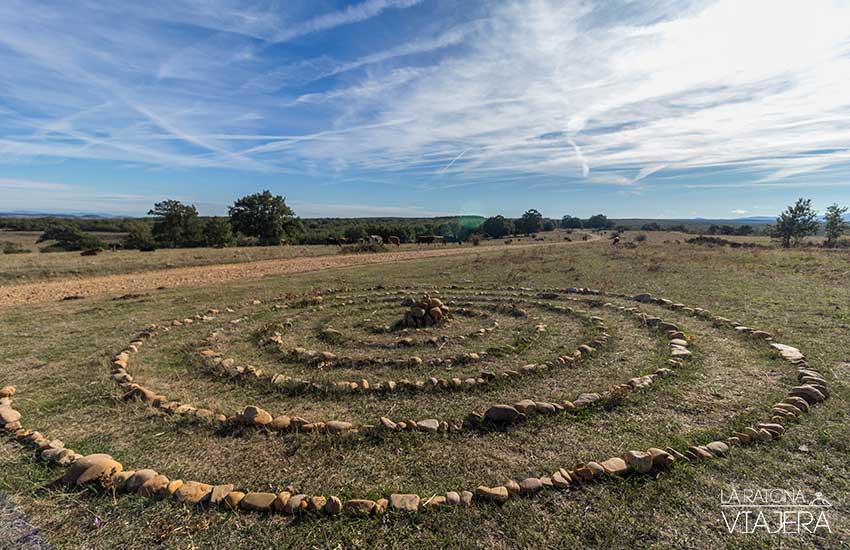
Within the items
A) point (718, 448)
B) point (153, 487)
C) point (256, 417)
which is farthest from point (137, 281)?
point (718, 448)

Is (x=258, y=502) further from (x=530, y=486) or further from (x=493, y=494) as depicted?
(x=530, y=486)

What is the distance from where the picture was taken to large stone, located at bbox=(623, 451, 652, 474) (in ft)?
13.7

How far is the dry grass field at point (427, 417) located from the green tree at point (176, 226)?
4192cm

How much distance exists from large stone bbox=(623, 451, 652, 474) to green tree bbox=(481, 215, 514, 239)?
7297 centimetres

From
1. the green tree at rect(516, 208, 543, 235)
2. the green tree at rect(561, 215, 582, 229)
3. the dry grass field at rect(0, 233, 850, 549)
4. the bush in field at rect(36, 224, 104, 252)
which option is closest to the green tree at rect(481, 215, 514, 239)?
the green tree at rect(516, 208, 543, 235)

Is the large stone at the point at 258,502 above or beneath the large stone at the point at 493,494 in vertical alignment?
Result: beneath

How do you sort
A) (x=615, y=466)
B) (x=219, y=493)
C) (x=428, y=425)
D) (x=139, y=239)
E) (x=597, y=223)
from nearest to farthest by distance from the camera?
(x=219, y=493)
(x=615, y=466)
(x=428, y=425)
(x=139, y=239)
(x=597, y=223)

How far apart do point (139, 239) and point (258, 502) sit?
51694 mm

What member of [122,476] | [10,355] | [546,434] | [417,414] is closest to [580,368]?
[546,434]

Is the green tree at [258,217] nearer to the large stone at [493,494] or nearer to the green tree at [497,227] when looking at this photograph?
the green tree at [497,227]

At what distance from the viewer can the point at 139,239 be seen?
146ft

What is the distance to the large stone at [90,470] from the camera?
414 centimetres

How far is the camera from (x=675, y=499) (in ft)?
12.4

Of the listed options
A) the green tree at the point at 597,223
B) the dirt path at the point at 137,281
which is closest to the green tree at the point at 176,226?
the dirt path at the point at 137,281
